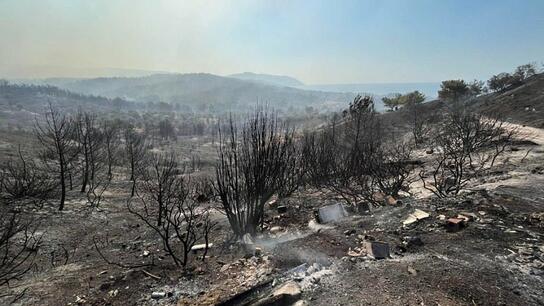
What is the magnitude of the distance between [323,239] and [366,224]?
1325 millimetres

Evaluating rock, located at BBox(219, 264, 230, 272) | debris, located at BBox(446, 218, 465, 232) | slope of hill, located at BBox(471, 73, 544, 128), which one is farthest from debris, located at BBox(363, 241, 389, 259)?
slope of hill, located at BBox(471, 73, 544, 128)

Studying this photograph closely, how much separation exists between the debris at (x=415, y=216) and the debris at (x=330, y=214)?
1912 millimetres

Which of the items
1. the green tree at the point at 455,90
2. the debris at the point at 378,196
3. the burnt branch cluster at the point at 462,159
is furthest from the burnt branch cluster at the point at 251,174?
the green tree at the point at 455,90

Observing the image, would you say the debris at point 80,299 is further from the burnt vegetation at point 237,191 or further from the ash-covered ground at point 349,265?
the burnt vegetation at point 237,191

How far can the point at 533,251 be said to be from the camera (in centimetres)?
545

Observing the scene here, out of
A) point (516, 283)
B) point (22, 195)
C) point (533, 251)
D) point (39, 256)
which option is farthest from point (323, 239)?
point (22, 195)

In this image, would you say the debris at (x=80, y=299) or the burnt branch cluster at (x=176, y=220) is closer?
the debris at (x=80, y=299)

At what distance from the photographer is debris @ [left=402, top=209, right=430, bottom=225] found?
278 inches

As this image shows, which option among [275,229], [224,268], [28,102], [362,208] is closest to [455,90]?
[362,208]

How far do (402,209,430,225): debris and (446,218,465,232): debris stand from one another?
624 millimetres

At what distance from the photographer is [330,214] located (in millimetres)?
8703

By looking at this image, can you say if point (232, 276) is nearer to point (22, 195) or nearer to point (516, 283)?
point (516, 283)

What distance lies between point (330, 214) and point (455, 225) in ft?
10.4

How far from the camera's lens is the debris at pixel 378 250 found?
18.6 feet
